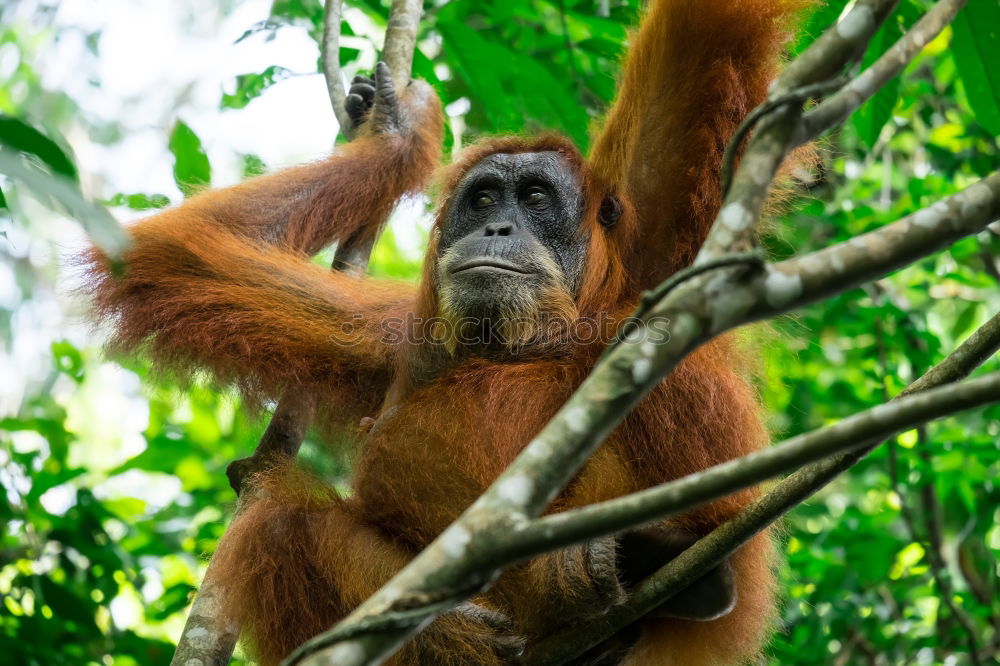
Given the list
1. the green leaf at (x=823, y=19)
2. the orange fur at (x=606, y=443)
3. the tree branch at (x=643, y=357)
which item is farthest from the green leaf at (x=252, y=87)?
the tree branch at (x=643, y=357)

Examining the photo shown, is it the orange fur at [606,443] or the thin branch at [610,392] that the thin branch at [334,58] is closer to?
the orange fur at [606,443]

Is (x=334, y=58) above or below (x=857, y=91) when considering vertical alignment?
above

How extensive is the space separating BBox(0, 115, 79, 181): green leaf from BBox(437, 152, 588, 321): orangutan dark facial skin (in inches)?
84.4

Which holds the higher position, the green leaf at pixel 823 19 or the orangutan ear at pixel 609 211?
the green leaf at pixel 823 19

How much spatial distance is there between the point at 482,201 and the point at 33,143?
251 cm

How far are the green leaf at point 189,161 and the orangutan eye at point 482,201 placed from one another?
192 cm

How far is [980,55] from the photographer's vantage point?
3.74 metres

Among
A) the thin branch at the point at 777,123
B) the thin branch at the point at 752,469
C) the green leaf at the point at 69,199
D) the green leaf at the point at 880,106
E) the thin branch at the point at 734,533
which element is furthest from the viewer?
the green leaf at the point at 880,106

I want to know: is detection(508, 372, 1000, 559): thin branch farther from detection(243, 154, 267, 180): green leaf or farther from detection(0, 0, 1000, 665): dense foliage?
detection(243, 154, 267, 180): green leaf

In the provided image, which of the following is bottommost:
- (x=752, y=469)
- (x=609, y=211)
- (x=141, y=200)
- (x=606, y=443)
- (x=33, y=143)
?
(x=752, y=469)

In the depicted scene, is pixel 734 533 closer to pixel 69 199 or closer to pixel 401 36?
pixel 69 199

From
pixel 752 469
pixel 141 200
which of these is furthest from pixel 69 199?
pixel 141 200

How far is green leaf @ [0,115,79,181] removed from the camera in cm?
174

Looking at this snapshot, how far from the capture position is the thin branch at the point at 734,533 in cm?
260
